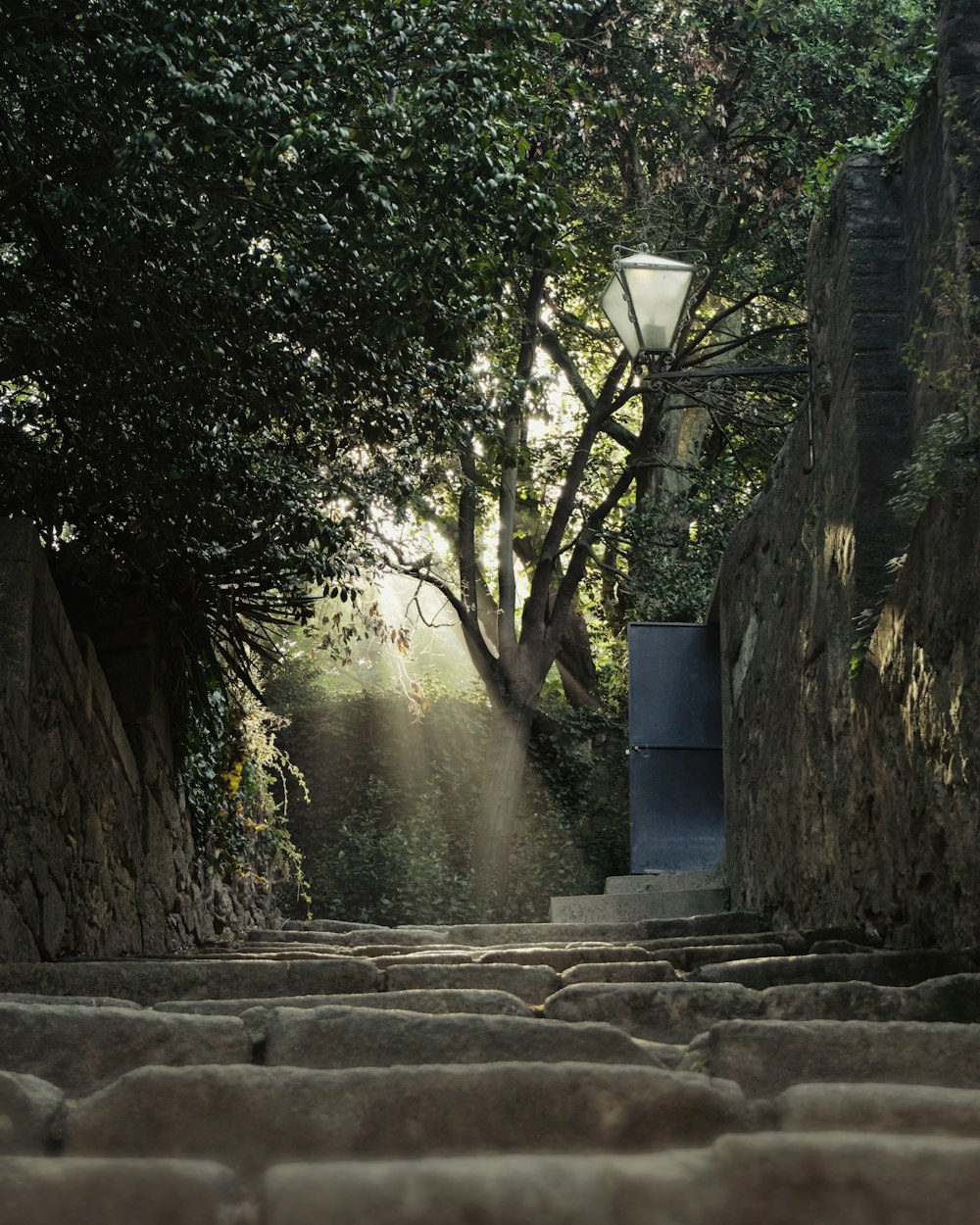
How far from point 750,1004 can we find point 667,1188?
1.30 meters

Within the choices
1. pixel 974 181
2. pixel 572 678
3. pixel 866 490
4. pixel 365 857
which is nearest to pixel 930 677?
pixel 866 490

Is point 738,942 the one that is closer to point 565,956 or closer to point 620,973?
point 565,956

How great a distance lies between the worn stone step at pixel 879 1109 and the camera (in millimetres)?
1613

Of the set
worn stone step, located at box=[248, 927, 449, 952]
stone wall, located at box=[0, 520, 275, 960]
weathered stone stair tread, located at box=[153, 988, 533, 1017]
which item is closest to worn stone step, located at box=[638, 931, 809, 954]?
weathered stone stair tread, located at box=[153, 988, 533, 1017]

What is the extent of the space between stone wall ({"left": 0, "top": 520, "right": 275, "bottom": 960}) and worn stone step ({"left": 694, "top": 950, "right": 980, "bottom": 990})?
7.47 ft

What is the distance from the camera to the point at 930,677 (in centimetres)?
348

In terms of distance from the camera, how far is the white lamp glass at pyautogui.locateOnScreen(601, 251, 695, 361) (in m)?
6.69

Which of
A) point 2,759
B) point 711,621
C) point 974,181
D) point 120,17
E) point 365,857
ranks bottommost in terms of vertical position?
point 365,857

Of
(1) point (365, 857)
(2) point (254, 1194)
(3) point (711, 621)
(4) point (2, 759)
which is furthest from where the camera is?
(1) point (365, 857)

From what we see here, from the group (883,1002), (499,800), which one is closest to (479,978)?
(883,1002)

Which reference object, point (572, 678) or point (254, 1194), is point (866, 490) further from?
point (572, 678)

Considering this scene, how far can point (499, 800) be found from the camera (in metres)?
12.1

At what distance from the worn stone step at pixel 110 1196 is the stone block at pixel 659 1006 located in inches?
50.9

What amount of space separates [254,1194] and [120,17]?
3.79m
